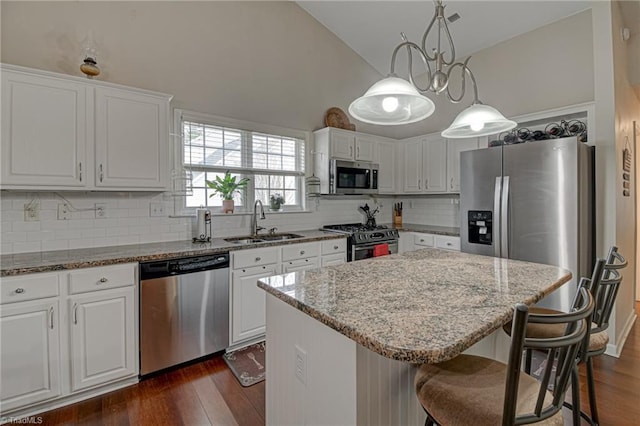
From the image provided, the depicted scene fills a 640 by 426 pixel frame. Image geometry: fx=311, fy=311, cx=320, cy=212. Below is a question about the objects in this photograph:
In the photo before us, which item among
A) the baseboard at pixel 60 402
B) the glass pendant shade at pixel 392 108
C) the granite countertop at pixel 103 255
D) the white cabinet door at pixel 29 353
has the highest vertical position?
the glass pendant shade at pixel 392 108

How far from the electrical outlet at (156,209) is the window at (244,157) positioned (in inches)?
10.8

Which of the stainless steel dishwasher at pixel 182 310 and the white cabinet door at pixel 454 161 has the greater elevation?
the white cabinet door at pixel 454 161

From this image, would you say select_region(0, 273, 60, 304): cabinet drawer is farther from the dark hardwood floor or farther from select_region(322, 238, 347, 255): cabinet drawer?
select_region(322, 238, 347, 255): cabinet drawer

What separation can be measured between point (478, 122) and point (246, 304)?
231 centimetres

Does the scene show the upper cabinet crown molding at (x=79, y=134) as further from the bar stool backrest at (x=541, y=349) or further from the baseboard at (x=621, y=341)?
the baseboard at (x=621, y=341)

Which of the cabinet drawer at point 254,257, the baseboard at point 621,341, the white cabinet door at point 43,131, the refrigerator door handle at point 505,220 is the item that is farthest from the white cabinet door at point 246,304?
the baseboard at point 621,341

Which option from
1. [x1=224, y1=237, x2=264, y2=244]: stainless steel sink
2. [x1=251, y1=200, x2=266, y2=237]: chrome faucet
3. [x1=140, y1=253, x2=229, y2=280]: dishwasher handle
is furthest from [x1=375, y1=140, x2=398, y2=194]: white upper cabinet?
[x1=140, y1=253, x2=229, y2=280]: dishwasher handle

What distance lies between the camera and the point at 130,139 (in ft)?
8.03

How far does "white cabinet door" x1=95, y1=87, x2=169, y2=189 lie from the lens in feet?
7.65

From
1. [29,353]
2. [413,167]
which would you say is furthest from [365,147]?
[29,353]

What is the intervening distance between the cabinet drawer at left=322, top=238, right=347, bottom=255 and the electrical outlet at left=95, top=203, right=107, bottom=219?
6.67ft

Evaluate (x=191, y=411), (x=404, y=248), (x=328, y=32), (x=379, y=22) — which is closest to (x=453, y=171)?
(x=404, y=248)

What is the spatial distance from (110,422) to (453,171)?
407cm

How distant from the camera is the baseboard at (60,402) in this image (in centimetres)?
190
